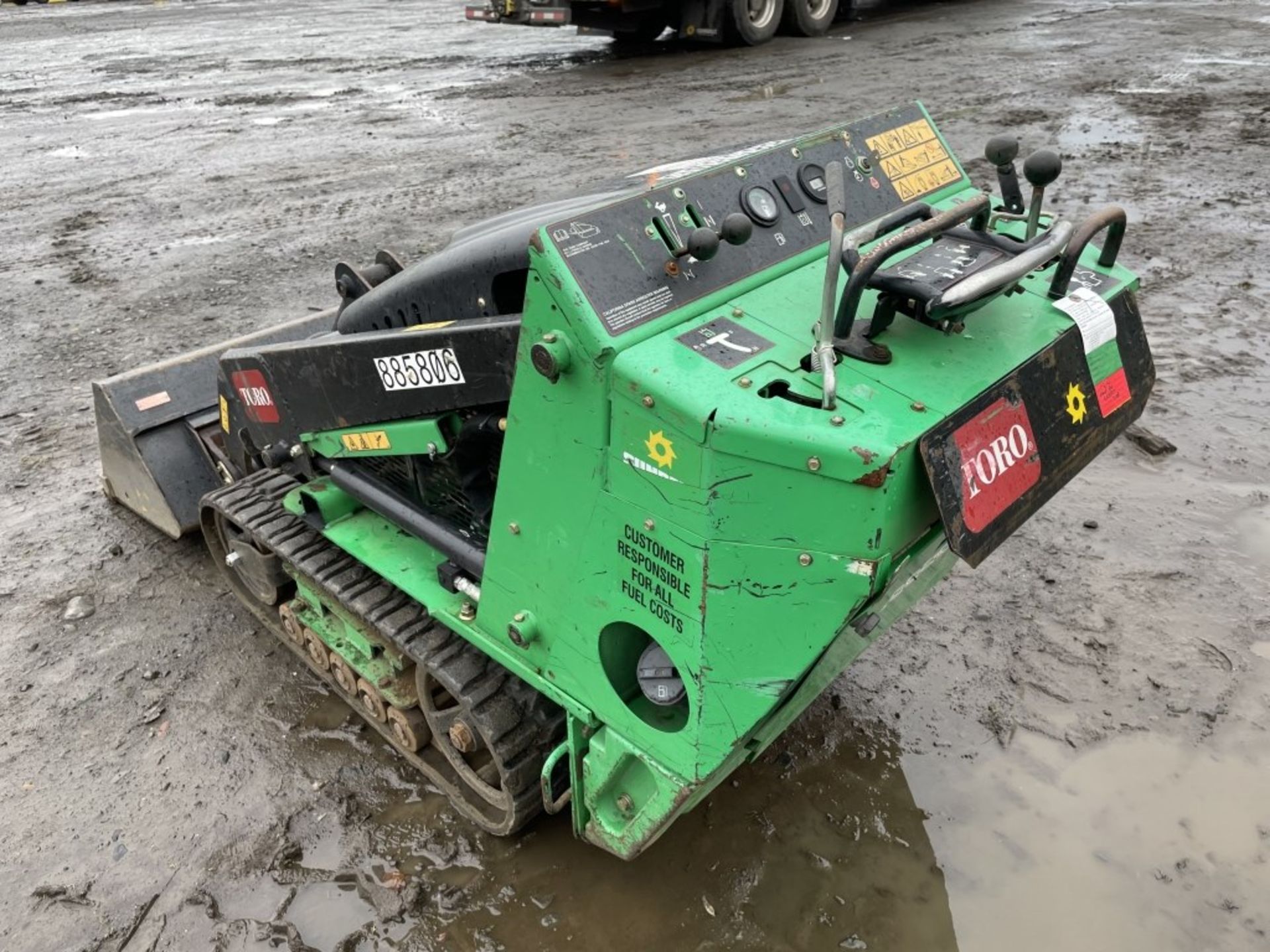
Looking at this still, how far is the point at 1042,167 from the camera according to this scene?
2.19 meters

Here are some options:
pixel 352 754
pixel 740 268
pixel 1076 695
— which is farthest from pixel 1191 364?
pixel 352 754

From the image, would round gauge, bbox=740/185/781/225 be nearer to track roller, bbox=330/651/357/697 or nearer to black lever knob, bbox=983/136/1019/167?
black lever knob, bbox=983/136/1019/167

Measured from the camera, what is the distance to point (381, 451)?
9.30 ft

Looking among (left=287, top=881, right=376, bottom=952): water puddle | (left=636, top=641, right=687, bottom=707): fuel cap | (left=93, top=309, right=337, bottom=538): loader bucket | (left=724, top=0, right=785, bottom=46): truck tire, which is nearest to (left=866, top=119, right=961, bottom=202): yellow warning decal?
(left=636, top=641, right=687, bottom=707): fuel cap

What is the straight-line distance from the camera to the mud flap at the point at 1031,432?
1909 millimetres

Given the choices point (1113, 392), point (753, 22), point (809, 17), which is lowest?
point (809, 17)

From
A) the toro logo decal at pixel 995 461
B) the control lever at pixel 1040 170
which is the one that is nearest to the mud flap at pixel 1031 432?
the toro logo decal at pixel 995 461

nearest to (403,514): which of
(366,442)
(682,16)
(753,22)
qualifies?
(366,442)

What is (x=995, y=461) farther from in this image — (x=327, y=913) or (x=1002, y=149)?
(x=327, y=913)

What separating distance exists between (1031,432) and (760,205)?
2.87ft

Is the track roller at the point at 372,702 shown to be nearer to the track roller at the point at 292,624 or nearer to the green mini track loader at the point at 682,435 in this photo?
the green mini track loader at the point at 682,435

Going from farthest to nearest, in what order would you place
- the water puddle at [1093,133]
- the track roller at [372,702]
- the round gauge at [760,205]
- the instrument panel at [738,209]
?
the water puddle at [1093,133]
the track roller at [372,702]
the round gauge at [760,205]
the instrument panel at [738,209]

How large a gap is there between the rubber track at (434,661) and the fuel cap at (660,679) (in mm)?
571

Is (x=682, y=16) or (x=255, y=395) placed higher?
(x=255, y=395)
